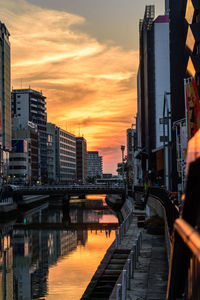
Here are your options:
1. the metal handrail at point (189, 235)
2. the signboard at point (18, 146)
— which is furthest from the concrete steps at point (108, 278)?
the signboard at point (18, 146)

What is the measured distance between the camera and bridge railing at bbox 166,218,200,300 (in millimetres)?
4629

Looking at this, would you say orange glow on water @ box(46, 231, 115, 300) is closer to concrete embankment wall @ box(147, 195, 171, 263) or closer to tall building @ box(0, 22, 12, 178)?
concrete embankment wall @ box(147, 195, 171, 263)

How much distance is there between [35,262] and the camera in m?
45.0

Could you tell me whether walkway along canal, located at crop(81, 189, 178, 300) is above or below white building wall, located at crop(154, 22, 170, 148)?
below

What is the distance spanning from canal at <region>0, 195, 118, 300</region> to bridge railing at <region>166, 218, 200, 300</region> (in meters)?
26.4

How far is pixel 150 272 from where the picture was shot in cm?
2327

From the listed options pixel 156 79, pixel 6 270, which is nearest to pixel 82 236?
pixel 6 270

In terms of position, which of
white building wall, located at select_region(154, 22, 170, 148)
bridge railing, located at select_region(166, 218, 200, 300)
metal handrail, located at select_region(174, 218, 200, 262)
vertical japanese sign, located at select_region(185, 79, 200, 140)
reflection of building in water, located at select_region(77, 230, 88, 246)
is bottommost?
reflection of building in water, located at select_region(77, 230, 88, 246)

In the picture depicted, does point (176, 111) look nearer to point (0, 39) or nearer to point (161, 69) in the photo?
point (161, 69)

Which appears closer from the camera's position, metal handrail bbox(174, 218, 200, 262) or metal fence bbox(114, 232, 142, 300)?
metal handrail bbox(174, 218, 200, 262)

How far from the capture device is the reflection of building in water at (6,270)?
32.8 m

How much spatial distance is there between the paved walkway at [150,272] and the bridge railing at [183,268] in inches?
505

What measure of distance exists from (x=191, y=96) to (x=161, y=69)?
288 feet

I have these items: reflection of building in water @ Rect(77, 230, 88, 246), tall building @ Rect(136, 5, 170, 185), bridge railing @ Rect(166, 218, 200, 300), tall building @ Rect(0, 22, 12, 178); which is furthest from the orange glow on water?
tall building @ Rect(0, 22, 12, 178)
